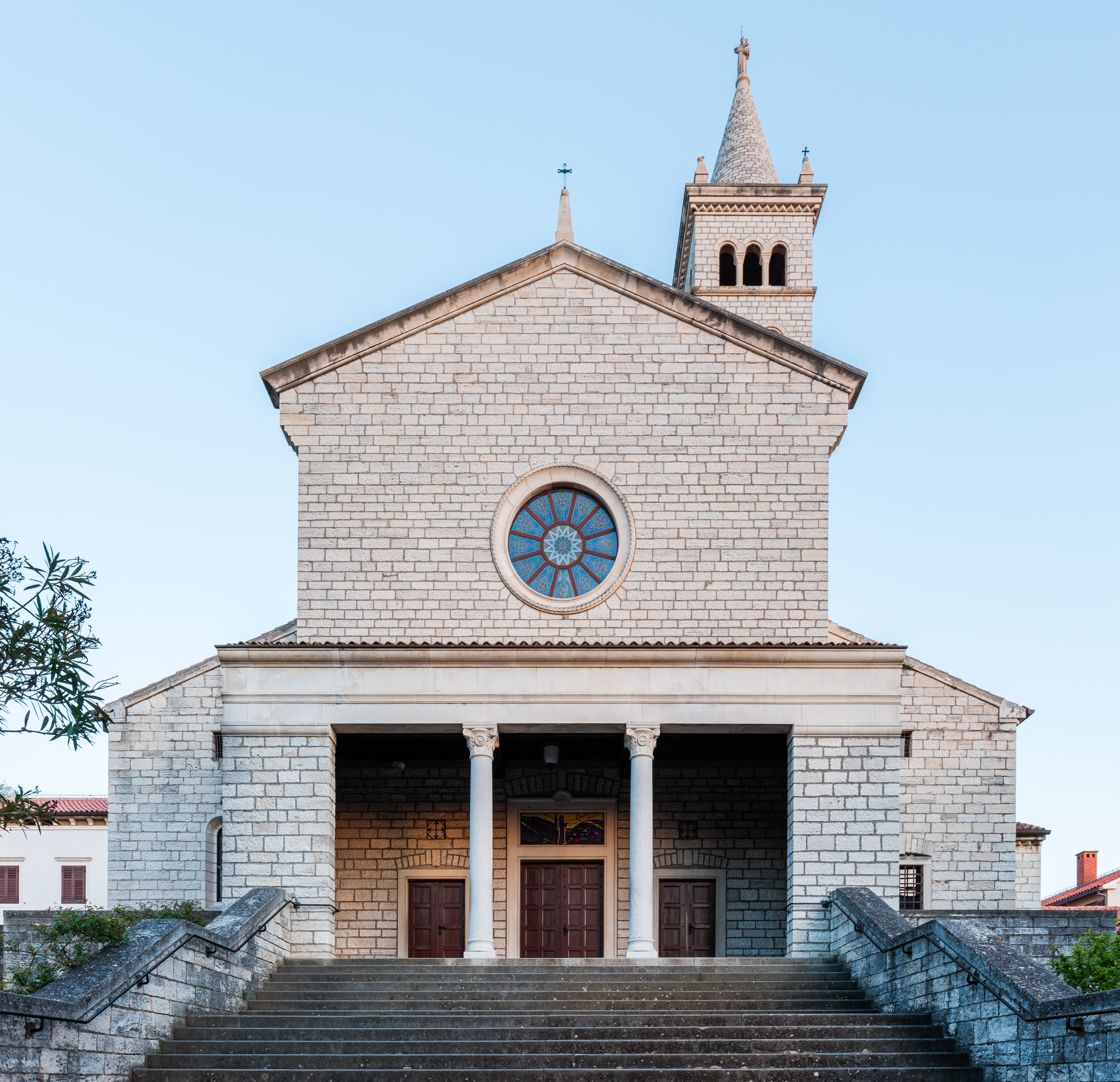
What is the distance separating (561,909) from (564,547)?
5.32 meters

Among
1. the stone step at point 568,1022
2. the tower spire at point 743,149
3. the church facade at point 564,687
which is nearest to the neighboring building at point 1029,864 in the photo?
the church facade at point 564,687

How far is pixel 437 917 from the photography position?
20953mm

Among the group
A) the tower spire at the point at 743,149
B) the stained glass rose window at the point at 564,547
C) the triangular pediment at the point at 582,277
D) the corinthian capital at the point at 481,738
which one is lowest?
the corinthian capital at the point at 481,738

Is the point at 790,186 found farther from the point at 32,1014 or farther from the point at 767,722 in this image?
the point at 32,1014

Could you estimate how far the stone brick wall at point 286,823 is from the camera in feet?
58.1

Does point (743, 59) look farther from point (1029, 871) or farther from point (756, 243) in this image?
point (1029, 871)

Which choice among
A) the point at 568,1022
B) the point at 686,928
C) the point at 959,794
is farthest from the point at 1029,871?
the point at 568,1022

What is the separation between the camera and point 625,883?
68.3 feet

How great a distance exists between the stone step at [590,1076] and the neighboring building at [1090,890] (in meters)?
30.9

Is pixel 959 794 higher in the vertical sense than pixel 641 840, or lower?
higher

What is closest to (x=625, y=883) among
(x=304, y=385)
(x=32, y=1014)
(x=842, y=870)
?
(x=842, y=870)

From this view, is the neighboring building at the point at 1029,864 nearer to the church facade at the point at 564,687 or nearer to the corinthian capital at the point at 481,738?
the church facade at the point at 564,687

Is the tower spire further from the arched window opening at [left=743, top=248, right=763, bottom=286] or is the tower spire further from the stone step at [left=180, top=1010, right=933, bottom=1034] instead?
the stone step at [left=180, top=1010, right=933, bottom=1034]

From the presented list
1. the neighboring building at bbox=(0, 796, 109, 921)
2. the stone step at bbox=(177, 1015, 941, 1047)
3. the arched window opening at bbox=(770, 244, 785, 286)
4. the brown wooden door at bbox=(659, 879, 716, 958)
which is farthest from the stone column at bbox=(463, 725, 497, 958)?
the neighboring building at bbox=(0, 796, 109, 921)
